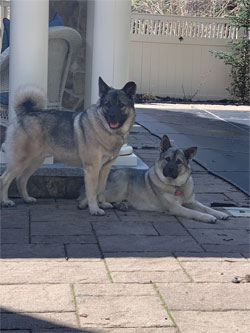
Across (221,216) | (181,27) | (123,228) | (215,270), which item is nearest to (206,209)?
(221,216)

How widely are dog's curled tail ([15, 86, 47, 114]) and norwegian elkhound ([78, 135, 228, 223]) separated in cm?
98

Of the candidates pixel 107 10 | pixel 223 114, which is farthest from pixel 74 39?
pixel 223 114

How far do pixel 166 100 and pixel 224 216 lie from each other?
35.6 feet

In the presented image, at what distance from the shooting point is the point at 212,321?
11.1ft

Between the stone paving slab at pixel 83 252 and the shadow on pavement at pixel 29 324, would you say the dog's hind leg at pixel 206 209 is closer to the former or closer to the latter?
the stone paving slab at pixel 83 252

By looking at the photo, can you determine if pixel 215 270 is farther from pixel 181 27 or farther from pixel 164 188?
pixel 181 27

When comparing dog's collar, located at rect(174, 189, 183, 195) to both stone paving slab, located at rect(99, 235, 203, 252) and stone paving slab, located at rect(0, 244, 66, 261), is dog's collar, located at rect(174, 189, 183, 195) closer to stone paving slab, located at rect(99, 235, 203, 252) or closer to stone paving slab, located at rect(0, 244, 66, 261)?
stone paving slab, located at rect(99, 235, 203, 252)

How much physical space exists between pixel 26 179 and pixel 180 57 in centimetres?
1121

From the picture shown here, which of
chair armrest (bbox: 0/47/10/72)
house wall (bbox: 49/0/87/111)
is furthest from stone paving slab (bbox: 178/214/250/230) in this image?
house wall (bbox: 49/0/87/111)

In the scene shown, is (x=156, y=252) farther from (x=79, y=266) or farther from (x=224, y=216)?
(x=224, y=216)

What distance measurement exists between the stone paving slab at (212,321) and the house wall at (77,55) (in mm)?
4549

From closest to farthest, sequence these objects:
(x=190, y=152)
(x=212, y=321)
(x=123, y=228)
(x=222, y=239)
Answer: (x=212, y=321) → (x=222, y=239) → (x=123, y=228) → (x=190, y=152)

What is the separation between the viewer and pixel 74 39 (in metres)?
6.76

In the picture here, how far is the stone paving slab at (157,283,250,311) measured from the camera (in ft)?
11.8
